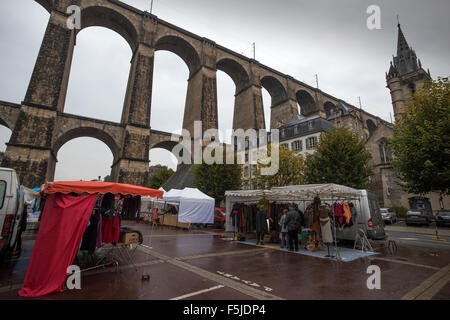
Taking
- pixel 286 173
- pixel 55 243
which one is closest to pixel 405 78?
pixel 286 173

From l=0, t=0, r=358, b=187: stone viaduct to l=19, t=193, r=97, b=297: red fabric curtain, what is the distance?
18478 millimetres

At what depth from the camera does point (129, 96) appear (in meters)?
26.0

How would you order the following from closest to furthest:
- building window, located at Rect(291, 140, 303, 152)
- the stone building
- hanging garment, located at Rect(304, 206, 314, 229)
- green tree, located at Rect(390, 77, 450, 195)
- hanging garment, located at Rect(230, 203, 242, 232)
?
hanging garment, located at Rect(304, 206, 314, 229)
green tree, located at Rect(390, 77, 450, 195)
hanging garment, located at Rect(230, 203, 242, 232)
the stone building
building window, located at Rect(291, 140, 303, 152)

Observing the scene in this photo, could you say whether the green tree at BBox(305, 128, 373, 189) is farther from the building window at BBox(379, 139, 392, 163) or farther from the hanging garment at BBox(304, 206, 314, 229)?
the building window at BBox(379, 139, 392, 163)

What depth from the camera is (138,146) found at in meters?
24.4

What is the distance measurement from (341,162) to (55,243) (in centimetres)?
1901

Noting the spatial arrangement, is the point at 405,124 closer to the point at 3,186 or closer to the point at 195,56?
the point at 3,186

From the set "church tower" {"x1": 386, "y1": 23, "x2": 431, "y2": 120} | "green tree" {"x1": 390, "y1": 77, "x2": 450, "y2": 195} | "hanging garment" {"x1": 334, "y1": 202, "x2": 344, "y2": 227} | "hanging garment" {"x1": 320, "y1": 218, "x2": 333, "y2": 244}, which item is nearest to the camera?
"hanging garment" {"x1": 320, "y1": 218, "x2": 333, "y2": 244}

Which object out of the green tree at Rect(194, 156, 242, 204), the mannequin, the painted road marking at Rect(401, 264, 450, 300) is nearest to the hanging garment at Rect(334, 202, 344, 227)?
the mannequin

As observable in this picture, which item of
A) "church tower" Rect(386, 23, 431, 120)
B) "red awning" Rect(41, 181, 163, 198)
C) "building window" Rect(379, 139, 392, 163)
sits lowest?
"red awning" Rect(41, 181, 163, 198)

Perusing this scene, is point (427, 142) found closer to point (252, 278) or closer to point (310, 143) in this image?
point (252, 278)

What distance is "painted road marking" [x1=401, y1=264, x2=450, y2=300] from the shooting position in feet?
12.4

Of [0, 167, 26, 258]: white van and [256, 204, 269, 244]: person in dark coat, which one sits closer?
[0, 167, 26, 258]: white van
